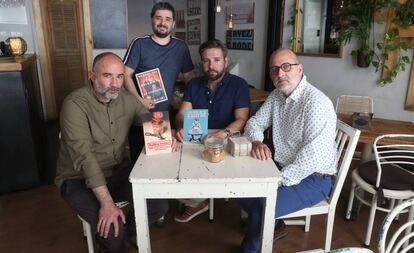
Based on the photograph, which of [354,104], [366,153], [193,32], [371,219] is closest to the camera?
[371,219]

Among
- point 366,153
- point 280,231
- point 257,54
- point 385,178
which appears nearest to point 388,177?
point 385,178

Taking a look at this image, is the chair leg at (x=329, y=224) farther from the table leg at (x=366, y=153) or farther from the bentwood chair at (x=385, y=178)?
the table leg at (x=366, y=153)

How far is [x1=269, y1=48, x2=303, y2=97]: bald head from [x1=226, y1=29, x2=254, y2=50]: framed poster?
11.0ft

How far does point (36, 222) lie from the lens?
2.31 meters

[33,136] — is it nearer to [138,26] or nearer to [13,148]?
[13,148]

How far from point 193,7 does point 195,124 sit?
5.14 m

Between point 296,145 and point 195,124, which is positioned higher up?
point 195,124

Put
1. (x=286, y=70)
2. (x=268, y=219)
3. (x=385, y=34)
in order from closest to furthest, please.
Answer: (x=268, y=219) → (x=286, y=70) → (x=385, y=34)

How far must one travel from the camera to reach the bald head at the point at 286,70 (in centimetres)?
165

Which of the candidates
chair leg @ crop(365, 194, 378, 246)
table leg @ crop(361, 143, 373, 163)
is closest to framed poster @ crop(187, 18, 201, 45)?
table leg @ crop(361, 143, 373, 163)

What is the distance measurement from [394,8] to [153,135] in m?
2.78

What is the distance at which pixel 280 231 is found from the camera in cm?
214

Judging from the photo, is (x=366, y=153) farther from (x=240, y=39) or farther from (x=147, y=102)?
(x=240, y=39)

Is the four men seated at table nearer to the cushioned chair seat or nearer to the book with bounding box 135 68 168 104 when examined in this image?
the book with bounding box 135 68 168 104
